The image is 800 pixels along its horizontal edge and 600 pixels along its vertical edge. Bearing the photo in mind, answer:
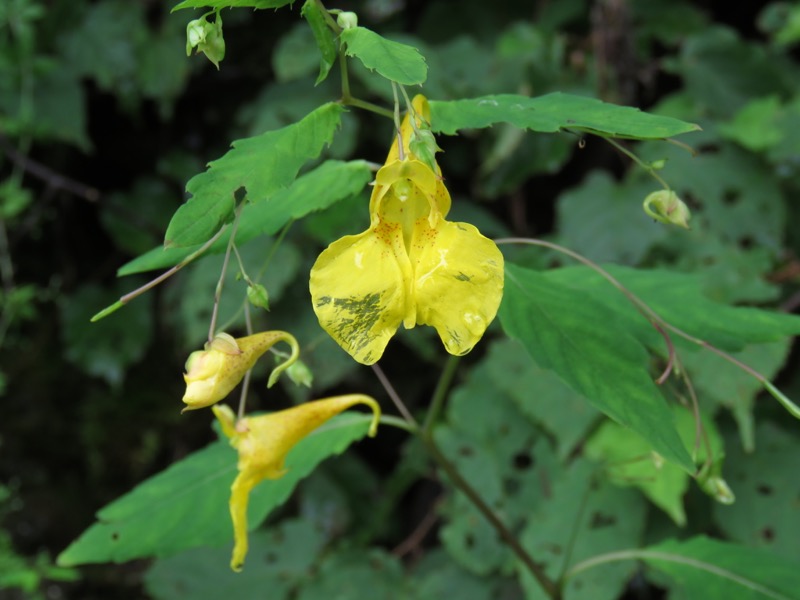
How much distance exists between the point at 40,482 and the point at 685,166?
1.82 m

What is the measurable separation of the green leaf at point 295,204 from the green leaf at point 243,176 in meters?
0.12

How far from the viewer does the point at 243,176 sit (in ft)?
2.09

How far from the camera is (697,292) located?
97cm

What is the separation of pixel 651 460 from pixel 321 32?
3.23 ft

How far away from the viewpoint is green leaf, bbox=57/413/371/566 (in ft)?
3.21

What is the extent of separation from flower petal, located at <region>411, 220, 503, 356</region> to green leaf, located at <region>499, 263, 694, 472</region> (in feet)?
0.48

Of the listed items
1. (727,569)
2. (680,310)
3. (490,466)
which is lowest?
(490,466)

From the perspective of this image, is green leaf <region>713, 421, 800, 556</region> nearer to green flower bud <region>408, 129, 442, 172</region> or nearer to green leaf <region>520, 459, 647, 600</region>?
green leaf <region>520, 459, 647, 600</region>

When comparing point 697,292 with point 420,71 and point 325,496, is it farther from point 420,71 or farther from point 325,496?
point 325,496

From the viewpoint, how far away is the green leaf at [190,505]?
978mm

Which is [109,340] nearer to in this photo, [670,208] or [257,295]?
[257,295]

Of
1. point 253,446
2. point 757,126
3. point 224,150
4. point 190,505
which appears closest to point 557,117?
point 253,446

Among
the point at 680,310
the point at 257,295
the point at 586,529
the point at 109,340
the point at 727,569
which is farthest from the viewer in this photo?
the point at 109,340

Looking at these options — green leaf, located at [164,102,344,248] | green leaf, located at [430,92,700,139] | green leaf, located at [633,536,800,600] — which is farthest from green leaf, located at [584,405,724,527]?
green leaf, located at [164,102,344,248]
